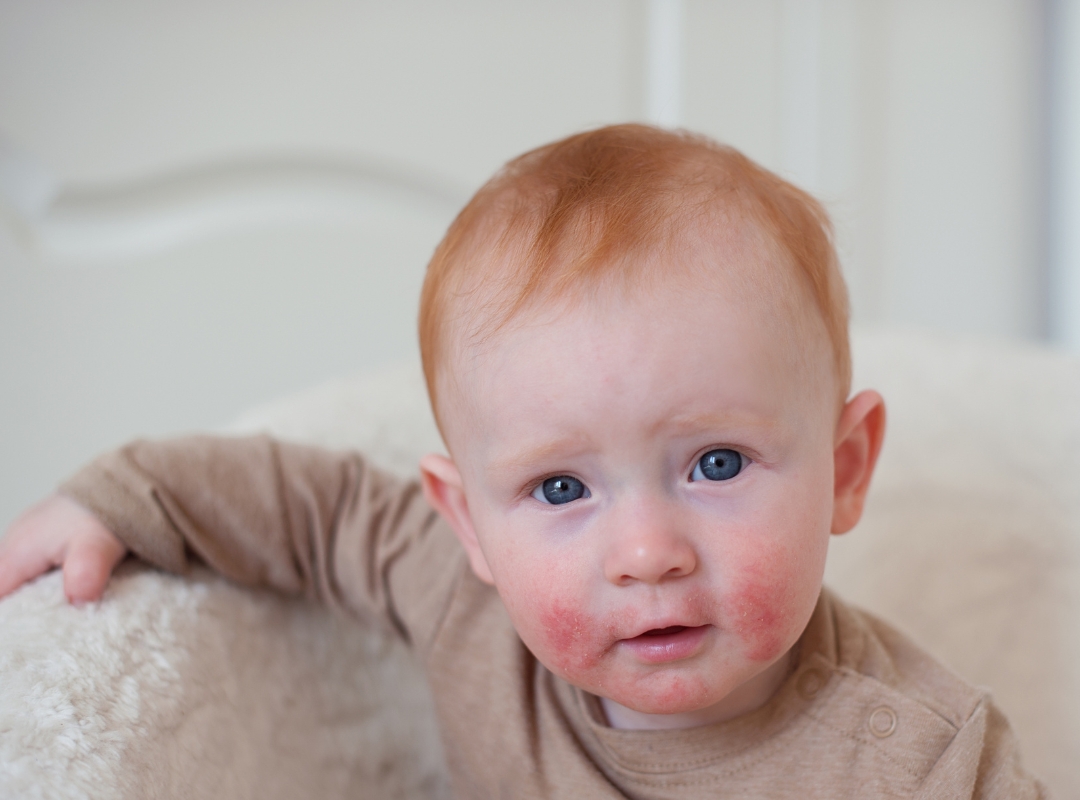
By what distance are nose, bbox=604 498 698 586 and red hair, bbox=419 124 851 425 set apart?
0.12m

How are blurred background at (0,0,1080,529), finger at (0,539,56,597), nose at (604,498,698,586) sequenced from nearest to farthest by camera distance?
nose at (604,498,698,586)
finger at (0,539,56,597)
blurred background at (0,0,1080,529)

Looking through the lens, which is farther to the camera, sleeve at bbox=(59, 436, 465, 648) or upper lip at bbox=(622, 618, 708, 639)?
sleeve at bbox=(59, 436, 465, 648)

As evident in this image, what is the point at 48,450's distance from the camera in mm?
983

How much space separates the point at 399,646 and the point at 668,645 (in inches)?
11.9

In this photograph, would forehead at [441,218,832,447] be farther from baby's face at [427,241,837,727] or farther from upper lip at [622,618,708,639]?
upper lip at [622,618,708,639]

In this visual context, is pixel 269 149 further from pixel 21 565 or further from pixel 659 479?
pixel 659 479

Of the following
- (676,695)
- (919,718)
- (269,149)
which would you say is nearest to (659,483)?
(676,695)

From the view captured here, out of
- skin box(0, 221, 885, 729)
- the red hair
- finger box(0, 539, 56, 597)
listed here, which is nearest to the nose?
skin box(0, 221, 885, 729)

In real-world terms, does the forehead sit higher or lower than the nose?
higher

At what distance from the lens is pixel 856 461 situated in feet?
1.86

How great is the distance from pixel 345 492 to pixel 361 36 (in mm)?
582

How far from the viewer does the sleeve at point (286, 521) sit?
583 millimetres

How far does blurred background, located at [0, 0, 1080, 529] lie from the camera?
95 centimetres

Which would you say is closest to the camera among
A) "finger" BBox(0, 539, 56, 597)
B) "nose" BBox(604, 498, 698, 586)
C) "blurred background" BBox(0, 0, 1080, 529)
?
"nose" BBox(604, 498, 698, 586)
